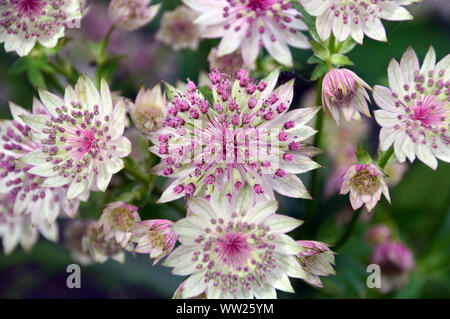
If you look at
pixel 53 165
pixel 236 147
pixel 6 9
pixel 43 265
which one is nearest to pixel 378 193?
pixel 236 147

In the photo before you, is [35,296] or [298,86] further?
[35,296]

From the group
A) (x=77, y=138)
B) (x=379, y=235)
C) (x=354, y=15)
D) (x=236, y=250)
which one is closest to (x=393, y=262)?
(x=379, y=235)

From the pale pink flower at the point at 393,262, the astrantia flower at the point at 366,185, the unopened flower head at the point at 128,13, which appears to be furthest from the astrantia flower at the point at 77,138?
the pale pink flower at the point at 393,262

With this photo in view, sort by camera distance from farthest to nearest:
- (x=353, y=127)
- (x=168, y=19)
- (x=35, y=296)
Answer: (x=35, y=296) < (x=353, y=127) < (x=168, y=19)

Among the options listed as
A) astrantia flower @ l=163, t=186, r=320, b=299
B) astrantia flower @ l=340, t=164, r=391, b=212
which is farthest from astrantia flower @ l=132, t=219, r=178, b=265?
astrantia flower @ l=340, t=164, r=391, b=212

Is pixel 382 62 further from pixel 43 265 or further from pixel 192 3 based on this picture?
pixel 43 265

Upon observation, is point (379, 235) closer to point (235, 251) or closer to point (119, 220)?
point (235, 251)
